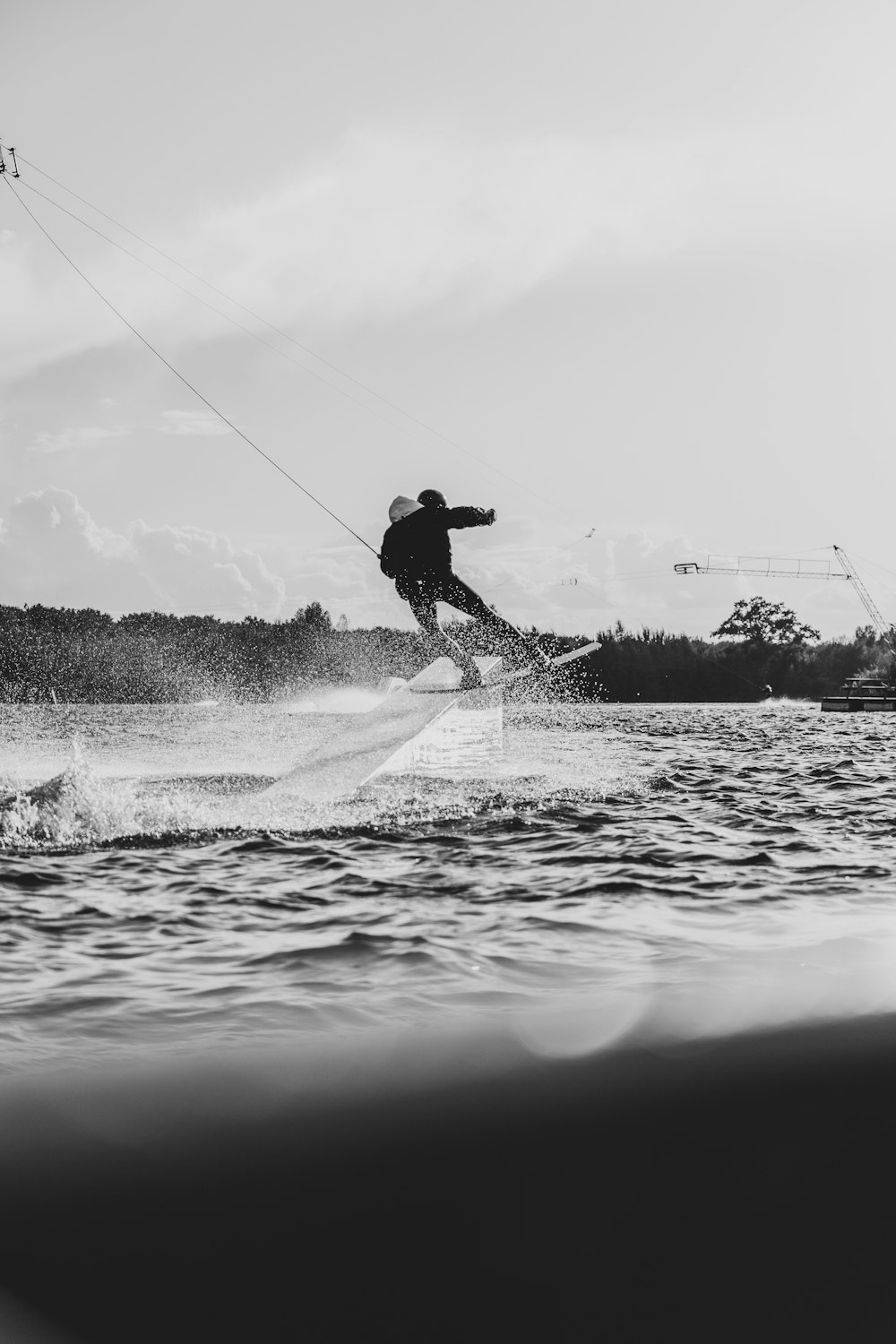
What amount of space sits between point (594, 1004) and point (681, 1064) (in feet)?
2.53

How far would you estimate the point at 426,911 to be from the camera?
6027 millimetres

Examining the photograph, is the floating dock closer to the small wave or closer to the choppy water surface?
the choppy water surface

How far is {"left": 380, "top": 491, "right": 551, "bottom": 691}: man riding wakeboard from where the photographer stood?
1193 centimetres

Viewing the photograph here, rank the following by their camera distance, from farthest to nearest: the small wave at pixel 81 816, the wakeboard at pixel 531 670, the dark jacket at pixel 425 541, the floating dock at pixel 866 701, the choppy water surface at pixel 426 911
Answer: the floating dock at pixel 866 701, the wakeboard at pixel 531 670, the dark jacket at pixel 425 541, the small wave at pixel 81 816, the choppy water surface at pixel 426 911

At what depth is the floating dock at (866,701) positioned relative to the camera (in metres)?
65.8

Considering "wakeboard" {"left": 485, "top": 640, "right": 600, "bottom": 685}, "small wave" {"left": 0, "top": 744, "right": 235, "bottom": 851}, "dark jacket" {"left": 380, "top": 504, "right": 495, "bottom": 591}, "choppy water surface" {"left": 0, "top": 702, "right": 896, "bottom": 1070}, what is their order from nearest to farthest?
"choppy water surface" {"left": 0, "top": 702, "right": 896, "bottom": 1070} → "small wave" {"left": 0, "top": 744, "right": 235, "bottom": 851} → "dark jacket" {"left": 380, "top": 504, "right": 495, "bottom": 591} → "wakeboard" {"left": 485, "top": 640, "right": 600, "bottom": 685}

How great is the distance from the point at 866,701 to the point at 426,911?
65953 mm

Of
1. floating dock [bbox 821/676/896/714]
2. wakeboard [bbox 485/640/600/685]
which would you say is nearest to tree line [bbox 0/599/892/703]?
floating dock [bbox 821/676/896/714]

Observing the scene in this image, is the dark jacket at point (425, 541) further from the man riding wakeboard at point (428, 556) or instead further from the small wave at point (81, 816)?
the small wave at point (81, 816)

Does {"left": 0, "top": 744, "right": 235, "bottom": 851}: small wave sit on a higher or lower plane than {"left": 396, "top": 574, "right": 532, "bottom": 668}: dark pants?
lower

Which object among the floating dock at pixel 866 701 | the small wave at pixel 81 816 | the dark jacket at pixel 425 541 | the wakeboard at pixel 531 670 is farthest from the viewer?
the floating dock at pixel 866 701

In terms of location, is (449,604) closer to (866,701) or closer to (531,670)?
(531,670)

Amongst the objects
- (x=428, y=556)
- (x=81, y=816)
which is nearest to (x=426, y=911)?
(x=81, y=816)

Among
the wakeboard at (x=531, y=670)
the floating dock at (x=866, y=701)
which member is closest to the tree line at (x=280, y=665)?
the floating dock at (x=866, y=701)
